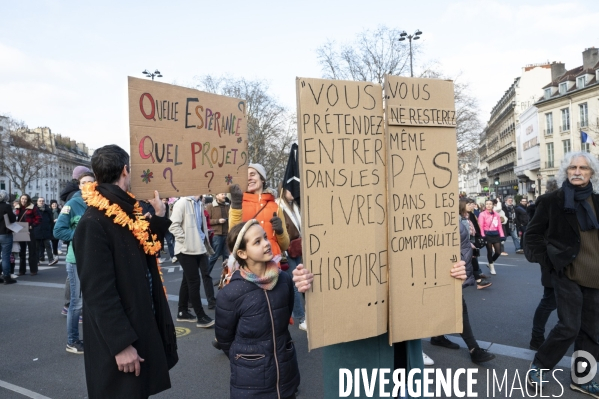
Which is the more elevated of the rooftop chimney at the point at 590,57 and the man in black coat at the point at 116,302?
the rooftop chimney at the point at 590,57

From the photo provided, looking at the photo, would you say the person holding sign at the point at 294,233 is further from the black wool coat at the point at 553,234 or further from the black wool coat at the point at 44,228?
the black wool coat at the point at 44,228

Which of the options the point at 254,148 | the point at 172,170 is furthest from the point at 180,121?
the point at 254,148

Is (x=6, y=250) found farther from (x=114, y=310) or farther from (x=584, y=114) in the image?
(x=584, y=114)

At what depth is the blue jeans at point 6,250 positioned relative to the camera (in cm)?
991

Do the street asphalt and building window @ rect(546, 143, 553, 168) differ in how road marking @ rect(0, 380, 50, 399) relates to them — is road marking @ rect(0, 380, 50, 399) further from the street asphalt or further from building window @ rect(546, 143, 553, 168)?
building window @ rect(546, 143, 553, 168)

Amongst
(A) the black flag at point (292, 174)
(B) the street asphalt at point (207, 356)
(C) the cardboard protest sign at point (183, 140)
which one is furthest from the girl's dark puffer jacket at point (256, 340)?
(A) the black flag at point (292, 174)

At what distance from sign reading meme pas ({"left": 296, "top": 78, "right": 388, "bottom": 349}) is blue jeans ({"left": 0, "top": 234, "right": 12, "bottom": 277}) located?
33.2 ft

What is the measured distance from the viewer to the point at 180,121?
3.03 meters

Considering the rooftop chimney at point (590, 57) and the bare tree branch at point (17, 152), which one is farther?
the bare tree branch at point (17, 152)

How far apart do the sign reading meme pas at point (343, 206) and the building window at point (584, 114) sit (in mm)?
52606

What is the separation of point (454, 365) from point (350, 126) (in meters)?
3.19

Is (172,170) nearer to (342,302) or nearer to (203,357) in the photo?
(342,302)

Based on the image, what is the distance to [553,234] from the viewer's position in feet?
12.0

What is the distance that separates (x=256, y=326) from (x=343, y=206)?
98 cm
